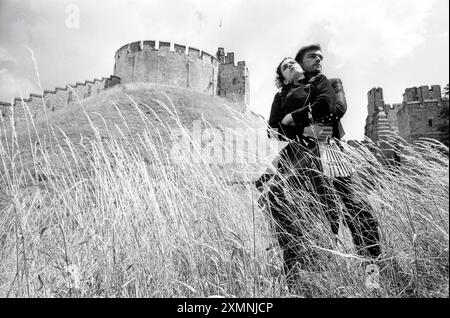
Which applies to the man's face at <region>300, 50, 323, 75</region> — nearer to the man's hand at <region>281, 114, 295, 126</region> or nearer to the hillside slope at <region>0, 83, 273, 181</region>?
the man's hand at <region>281, 114, 295, 126</region>

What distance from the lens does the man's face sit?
2.08 meters

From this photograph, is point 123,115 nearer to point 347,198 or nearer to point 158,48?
point 158,48

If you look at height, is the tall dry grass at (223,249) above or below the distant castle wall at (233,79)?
below

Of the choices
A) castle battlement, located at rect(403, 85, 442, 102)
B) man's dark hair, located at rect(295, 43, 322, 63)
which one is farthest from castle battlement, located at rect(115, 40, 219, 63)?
man's dark hair, located at rect(295, 43, 322, 63)

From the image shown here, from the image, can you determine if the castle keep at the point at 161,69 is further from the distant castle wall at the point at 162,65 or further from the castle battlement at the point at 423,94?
the castle battlement at the point at 423,94

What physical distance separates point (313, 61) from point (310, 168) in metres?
0.65

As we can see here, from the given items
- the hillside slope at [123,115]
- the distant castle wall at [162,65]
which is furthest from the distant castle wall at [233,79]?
the hillside slope at [123,115]

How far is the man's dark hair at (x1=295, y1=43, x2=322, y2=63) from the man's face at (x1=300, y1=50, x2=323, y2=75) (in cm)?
2

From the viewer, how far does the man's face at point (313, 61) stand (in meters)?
2.08

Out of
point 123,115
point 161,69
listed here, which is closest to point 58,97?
point 161,69

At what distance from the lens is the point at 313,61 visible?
6.84 ft

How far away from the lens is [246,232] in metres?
1.80
